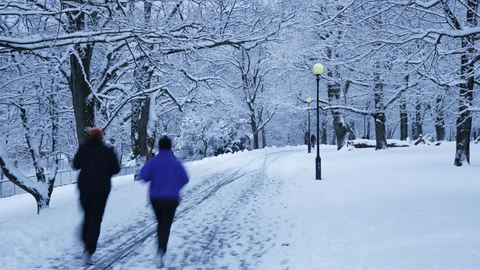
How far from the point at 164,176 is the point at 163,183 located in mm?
102

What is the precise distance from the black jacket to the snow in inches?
48.2

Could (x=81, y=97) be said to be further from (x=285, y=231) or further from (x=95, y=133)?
(x=285, y=231)

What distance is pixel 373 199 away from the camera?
31.1 ft

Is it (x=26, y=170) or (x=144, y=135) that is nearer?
(x=144, y=135)

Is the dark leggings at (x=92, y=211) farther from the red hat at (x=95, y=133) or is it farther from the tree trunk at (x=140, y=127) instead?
the tree trunk at (x=140, y=127)

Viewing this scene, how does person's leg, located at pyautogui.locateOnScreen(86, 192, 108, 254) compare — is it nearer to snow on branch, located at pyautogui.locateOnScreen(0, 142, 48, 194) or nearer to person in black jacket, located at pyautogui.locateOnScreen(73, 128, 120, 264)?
person in black jacket, located at pyautogui.locateOnScreen(73, 128, 120, 264)

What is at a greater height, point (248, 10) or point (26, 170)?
point (248, 10)

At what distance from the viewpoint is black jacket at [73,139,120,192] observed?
5.34 meters

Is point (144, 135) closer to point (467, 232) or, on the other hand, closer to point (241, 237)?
point (241, 237)

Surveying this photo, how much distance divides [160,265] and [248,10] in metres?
6.66

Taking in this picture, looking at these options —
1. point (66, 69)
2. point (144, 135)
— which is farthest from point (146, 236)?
point (144, 135)

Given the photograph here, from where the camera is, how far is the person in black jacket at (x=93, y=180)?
5355mm

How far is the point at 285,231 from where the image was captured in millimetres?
7117

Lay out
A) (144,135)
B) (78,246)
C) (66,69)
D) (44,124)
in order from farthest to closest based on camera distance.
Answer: (144,135)
(44,124)
(66,69)
(78,246)
